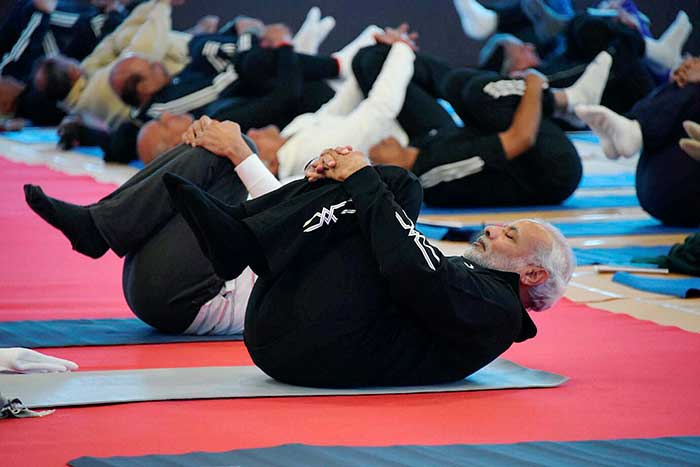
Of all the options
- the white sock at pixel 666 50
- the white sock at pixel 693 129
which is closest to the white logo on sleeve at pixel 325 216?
the white sock at pixel 693 129

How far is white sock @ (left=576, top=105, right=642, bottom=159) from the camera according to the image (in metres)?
5.17

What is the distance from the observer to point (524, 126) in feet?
18.2

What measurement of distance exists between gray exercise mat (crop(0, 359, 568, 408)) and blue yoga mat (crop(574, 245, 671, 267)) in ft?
5.45

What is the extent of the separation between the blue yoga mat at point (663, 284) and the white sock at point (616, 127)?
1.18 meters

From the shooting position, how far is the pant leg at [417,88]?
625 centimetres

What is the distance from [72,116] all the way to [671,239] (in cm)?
527

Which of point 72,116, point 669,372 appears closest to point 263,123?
point 72,116

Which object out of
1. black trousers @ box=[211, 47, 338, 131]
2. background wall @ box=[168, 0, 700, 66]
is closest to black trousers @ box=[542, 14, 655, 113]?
black trousers @ box=[211, 47, 338, 131]

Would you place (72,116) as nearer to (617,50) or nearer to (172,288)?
Result: (617,50)

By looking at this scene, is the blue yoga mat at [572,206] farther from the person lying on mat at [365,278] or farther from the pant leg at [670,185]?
the person lying on mat at [365,278]

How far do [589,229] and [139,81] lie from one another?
3.52 m

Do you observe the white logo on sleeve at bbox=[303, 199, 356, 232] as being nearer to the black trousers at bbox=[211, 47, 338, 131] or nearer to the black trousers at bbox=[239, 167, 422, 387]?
the black trousers at bbox=[239, 167, 422, 387]

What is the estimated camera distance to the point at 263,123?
279 inches

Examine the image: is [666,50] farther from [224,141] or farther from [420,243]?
[420,243]
